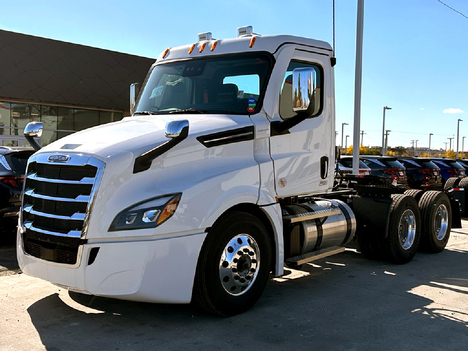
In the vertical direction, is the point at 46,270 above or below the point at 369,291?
above

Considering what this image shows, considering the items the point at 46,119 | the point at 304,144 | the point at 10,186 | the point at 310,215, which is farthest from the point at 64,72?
the point at 310,215

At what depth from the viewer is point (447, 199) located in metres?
9.66

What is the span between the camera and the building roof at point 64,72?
2397 centimetres

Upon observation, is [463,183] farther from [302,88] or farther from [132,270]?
[132,270]

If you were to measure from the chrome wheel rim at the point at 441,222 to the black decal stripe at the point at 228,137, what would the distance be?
511 centimetres

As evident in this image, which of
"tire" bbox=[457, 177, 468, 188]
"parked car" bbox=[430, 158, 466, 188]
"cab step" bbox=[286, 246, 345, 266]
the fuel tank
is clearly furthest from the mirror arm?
"parked car" bbox=[430, 158, 466, 188]

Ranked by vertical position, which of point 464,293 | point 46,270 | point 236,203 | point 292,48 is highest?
point 292,48

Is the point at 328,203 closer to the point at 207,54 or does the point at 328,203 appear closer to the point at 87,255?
the point at 207,54

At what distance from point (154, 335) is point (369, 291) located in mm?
2932

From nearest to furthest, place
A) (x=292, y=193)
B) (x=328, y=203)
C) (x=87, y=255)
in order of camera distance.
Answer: (x=87, y=255), (x=292, y=193), (x=328, y=203)

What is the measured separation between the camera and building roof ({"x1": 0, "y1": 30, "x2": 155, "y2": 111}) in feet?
78.6

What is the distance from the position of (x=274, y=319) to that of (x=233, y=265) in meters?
0.68

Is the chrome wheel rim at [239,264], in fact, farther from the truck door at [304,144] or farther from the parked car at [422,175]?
the parked car at [422,175]

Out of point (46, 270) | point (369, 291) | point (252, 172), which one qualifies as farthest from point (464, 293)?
point (46, 270)
